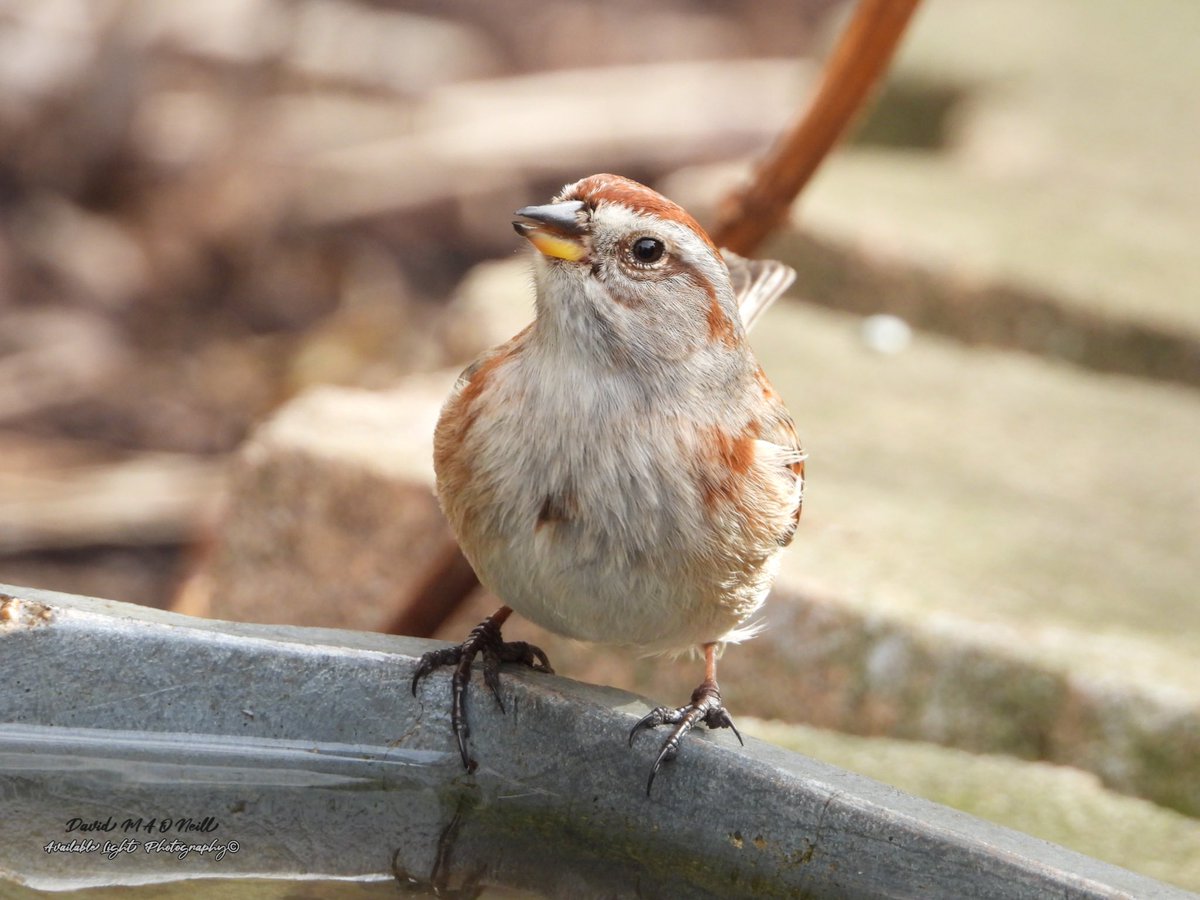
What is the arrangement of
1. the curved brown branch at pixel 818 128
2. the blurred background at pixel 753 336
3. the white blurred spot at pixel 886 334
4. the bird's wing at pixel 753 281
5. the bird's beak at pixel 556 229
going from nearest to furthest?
the bird's beak at pixel 556 229 < the curved brown branch at pixel 818 128 < the bird's wing at pixel 753 281 < the blurred background at pixel 753 336 < the white blurred spot at pixel 886 334

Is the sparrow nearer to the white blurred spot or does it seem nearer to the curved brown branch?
the curved brown branch

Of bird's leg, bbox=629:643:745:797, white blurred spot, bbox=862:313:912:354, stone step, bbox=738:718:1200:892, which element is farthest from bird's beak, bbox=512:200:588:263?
white blurred spot, bbox=862:313:912:354

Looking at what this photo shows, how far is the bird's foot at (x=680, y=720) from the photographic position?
2461mm

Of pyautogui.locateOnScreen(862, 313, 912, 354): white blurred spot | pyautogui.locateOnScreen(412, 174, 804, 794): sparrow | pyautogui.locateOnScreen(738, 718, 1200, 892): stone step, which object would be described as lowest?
pyautogui.locateOnScreen(738, 718, 1200, 892): stone step

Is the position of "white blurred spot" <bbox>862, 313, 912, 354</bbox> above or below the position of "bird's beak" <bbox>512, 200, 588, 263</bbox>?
below

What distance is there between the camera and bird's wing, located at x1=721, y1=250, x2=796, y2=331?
355 centimetres

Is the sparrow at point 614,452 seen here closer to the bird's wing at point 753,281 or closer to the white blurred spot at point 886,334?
the bird's wing at point 753,281

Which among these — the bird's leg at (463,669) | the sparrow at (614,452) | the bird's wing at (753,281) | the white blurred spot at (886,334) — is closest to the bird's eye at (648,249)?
the sparrow at (614,452)

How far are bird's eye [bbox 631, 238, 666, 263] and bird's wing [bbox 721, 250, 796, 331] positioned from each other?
0.60 m

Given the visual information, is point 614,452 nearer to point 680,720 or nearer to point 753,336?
point 680,720

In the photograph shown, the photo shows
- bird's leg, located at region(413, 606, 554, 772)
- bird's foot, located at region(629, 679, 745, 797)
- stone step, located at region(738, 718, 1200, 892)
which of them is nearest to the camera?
bird's foot, located at region(629, 679, 745, 797)

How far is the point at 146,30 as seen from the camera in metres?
7.29

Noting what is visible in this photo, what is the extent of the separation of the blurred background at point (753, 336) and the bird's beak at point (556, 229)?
70 cm

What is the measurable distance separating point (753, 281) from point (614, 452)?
0.94 meters
